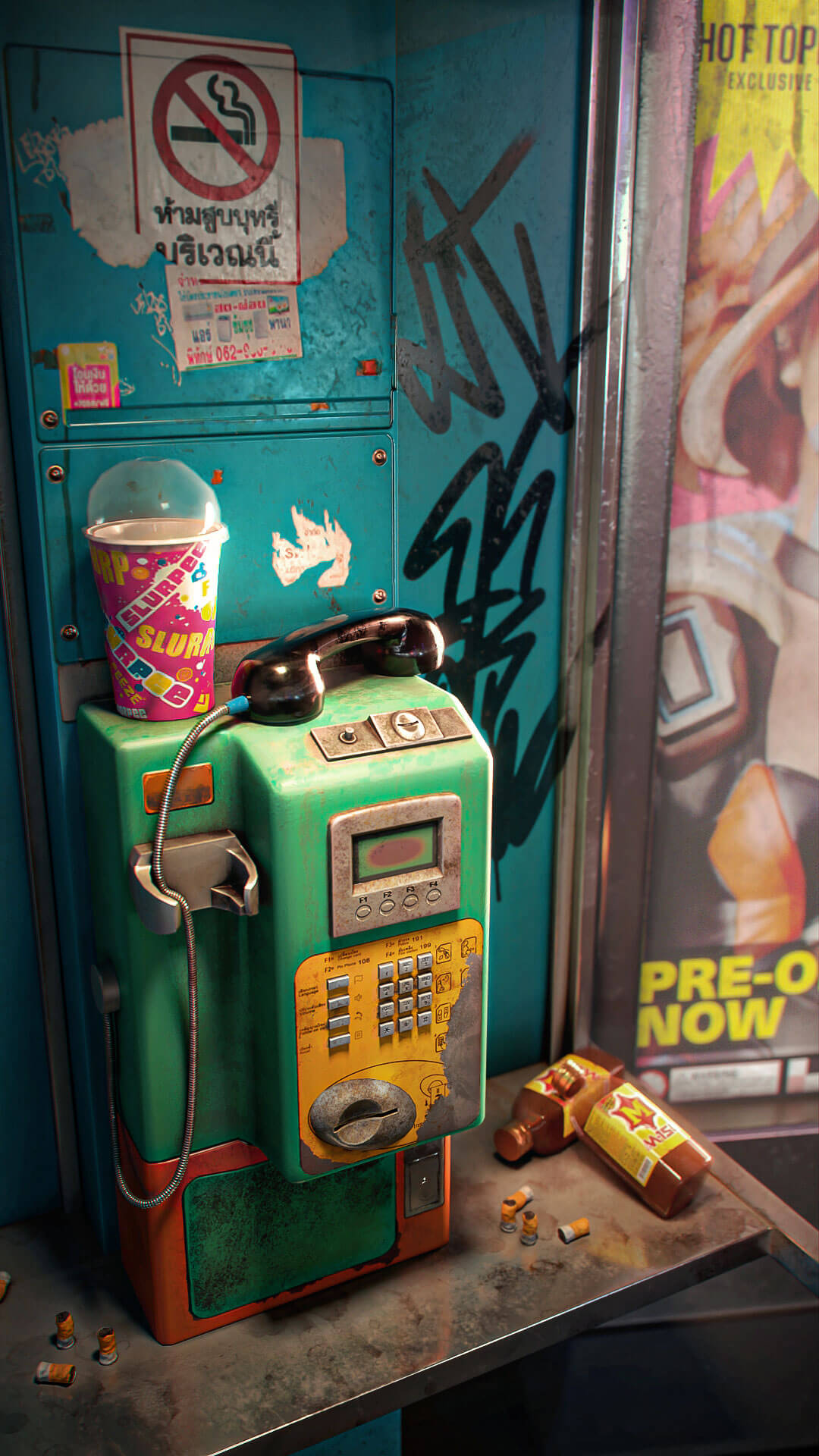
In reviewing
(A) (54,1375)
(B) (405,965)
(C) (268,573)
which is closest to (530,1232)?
(B) (405,965)

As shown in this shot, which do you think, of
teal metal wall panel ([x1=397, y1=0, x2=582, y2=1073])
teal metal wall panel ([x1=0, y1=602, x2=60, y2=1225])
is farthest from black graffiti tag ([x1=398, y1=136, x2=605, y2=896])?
teal metal wall panel ([x1=0, y1=602, x2=60, y2=1225])

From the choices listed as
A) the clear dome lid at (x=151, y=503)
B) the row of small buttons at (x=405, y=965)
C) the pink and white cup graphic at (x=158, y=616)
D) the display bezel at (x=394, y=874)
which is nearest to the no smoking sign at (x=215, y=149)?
the clear dome lid at (x=151, y=503)

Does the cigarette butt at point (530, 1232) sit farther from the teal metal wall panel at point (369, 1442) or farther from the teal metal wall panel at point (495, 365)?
the teal metal wall panel at point (495, 365)

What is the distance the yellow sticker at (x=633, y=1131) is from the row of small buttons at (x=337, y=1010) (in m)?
0.65

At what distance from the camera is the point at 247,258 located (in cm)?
147

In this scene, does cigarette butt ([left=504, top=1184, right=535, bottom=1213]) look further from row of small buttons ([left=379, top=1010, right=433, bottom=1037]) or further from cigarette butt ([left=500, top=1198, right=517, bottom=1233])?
row of small buttons ([left=379, top=1010, right=433, bottom=1037])

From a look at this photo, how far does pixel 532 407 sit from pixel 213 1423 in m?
1.51

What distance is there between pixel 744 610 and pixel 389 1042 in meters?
1.13

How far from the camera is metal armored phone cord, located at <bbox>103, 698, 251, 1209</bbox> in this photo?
1.32 meters

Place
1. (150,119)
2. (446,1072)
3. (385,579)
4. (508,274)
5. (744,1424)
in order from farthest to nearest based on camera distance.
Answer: (744,1424) → (508,274) → (385,579) → (446,1072) → (150,119)

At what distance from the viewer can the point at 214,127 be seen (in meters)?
1.40

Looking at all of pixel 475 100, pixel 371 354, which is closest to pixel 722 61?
pixel 475 100

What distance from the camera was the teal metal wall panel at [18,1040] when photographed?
161cm

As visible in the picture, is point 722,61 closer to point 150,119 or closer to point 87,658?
point 150,119
